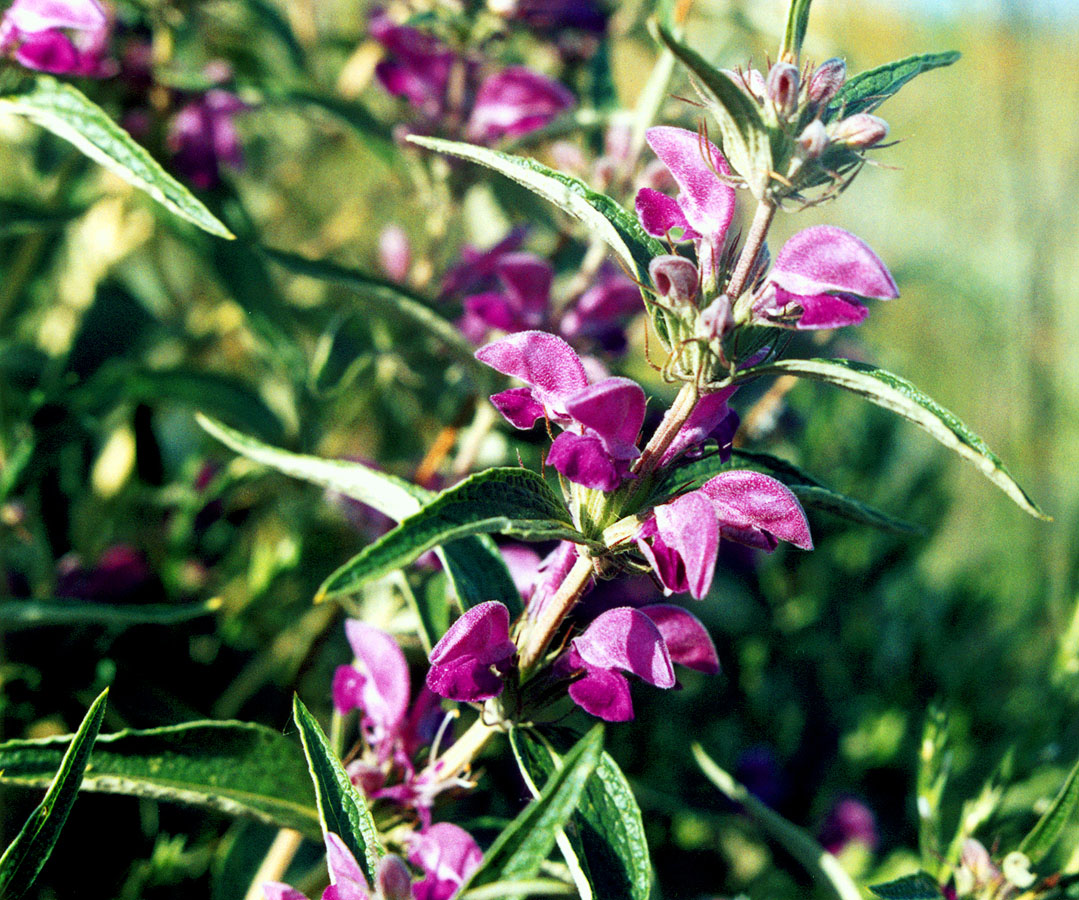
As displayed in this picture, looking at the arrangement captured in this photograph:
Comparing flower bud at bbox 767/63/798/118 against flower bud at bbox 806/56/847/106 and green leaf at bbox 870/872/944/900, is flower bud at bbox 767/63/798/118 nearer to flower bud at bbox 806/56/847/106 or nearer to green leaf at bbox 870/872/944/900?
flower bud at bbox 806/56/847/106

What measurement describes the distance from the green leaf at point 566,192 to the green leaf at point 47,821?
29 centimetres

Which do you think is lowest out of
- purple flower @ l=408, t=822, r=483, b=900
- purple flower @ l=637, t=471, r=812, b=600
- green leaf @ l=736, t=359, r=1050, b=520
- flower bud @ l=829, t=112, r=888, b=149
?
purple flower @ l=408, t=822, r=483, b=900

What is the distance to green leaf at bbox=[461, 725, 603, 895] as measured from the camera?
36 centimetres

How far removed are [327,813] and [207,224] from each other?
0.32 metres

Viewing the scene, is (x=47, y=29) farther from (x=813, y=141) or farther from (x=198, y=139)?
(x=813, y=141)

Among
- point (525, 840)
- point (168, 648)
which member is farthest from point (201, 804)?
point (168, 648)

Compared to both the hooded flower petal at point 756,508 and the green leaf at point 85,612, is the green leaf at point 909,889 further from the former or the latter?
the green leaf at point 85,612

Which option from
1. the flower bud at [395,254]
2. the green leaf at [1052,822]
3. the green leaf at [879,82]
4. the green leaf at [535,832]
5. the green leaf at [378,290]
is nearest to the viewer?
the green leaf at [535,832]

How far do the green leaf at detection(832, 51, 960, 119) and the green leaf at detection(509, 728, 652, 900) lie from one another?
13.4 inches

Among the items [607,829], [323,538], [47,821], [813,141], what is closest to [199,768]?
[47,821]

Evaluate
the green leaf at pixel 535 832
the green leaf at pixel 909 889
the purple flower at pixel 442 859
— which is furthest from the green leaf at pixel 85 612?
the green leaf at pixel 909 889

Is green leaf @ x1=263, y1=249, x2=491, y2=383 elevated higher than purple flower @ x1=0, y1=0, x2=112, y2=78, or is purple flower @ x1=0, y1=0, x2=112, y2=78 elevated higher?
purple flower @ x1=0, y1=0, x2=112, y2=78

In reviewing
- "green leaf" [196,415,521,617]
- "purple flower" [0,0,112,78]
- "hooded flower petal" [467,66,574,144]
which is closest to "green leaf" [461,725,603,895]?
"green leaf" [196,415,521,617]

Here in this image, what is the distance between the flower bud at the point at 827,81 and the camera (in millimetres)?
420
